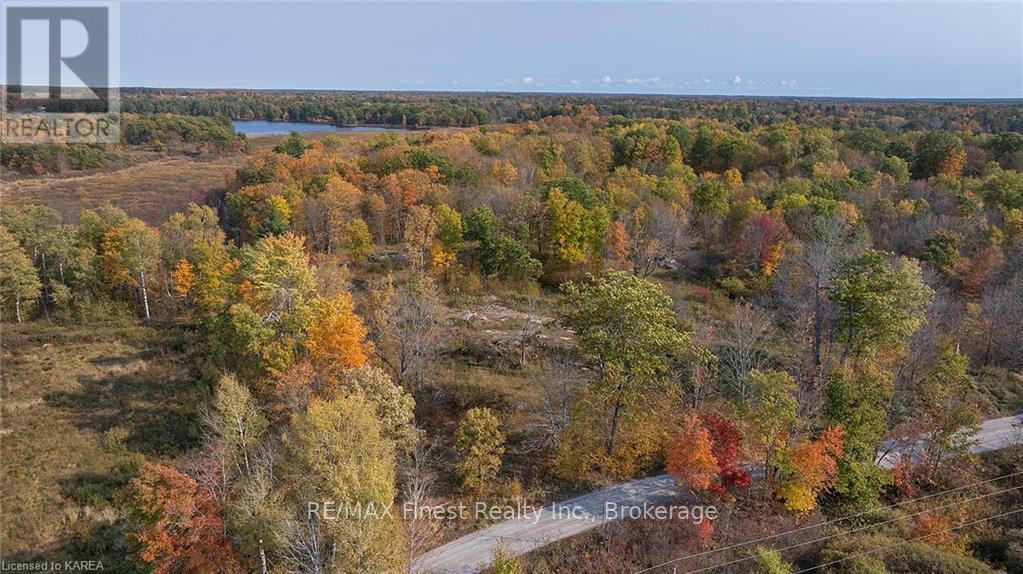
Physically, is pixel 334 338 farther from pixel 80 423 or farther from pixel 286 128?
pixel 286 128

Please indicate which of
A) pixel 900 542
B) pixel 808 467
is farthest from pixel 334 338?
pixel 900 542

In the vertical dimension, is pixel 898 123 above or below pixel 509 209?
above

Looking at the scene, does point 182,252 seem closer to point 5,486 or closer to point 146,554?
point 5,486

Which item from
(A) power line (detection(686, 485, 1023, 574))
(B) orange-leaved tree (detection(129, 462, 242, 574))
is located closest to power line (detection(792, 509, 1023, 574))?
(A) power line (detection(686, 485, 1023, 574))

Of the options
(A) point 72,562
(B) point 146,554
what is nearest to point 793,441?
(B) point 146,554

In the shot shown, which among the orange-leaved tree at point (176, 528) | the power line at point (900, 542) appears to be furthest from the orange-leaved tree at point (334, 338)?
the power line at point (900, 542)

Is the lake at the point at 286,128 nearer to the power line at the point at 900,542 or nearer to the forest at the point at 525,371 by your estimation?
the forest at the point at 525,371

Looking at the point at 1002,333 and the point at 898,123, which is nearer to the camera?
the point at 1002,333

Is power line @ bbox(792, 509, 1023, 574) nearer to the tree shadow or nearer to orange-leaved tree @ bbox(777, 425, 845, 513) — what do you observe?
orange-leaved tree @ bbox(777, 425, 845, 513)
